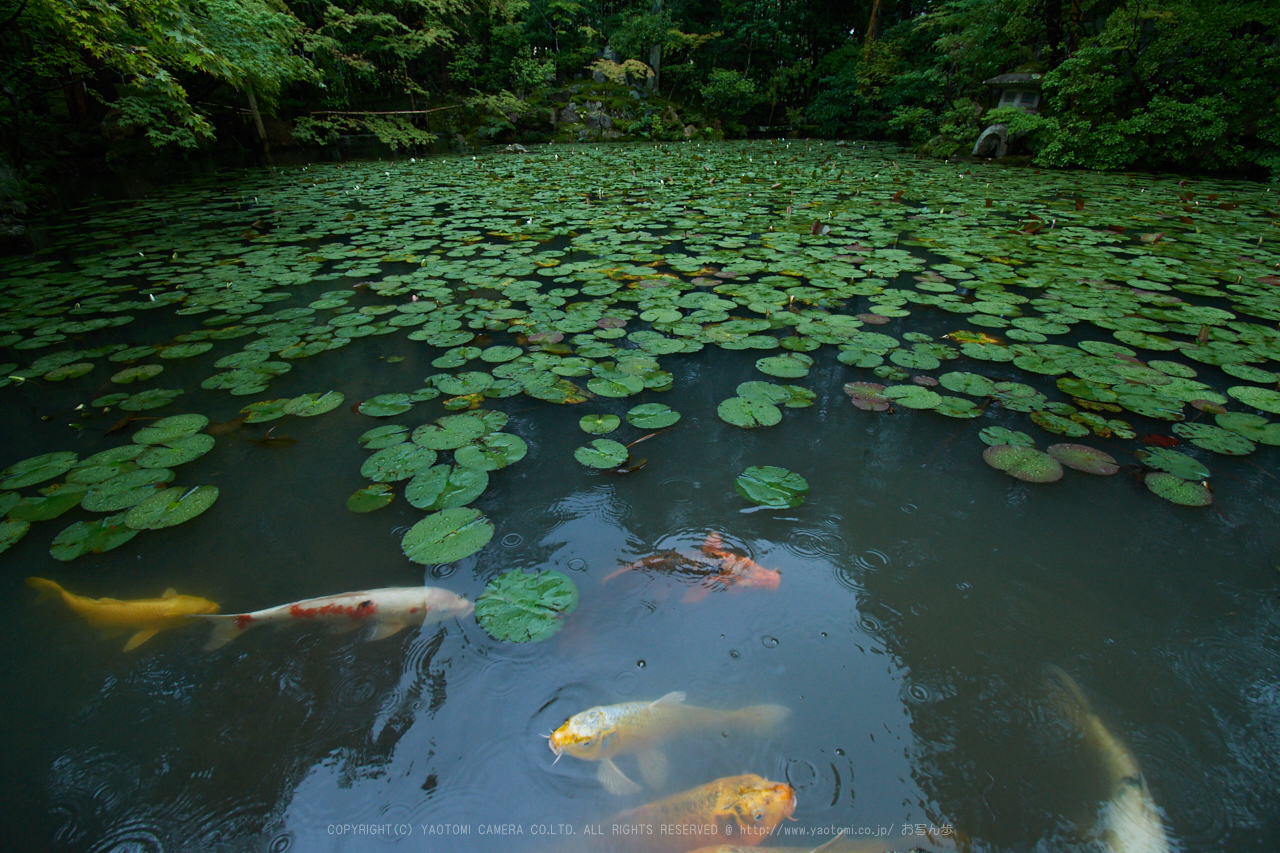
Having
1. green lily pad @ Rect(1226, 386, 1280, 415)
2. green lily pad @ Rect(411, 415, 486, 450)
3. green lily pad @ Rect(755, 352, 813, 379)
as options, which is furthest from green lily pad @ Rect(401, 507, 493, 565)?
green lily pad @ Rect(1226, 386, 1280, 415)

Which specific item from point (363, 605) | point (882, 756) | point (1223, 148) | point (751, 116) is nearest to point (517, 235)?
point (363, 605)

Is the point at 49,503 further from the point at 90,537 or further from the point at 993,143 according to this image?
the point at 993,143

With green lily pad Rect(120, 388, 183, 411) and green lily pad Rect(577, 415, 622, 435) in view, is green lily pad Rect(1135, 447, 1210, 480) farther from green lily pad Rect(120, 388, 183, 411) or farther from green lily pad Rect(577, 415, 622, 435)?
green lily pad Rect(120, 388, 183, 411)

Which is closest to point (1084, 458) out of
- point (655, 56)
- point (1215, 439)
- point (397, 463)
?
point (1215, 439)

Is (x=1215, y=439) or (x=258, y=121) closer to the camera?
(x=1215, y=439)

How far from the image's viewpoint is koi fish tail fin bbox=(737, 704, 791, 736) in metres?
1.12

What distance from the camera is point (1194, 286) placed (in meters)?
3.28

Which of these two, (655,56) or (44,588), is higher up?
(655,56)

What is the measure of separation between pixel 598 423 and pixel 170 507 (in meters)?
1.44

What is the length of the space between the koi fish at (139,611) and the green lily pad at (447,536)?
54 centimetres

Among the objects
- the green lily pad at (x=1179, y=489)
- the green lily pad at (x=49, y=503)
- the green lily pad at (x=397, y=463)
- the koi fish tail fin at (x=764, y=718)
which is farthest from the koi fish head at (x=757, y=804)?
the green lily pad at (x=49, y=503)

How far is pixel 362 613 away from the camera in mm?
1313

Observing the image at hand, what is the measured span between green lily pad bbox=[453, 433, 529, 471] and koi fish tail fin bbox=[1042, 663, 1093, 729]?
1.63m

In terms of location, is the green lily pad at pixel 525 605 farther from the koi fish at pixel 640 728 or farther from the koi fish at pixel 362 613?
the koi fish at pixel 640 728
